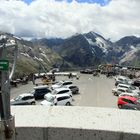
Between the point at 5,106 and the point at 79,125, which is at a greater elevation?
the point at 5,106

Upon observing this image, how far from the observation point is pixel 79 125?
4.41 meters

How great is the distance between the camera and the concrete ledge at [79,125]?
430 centimetres

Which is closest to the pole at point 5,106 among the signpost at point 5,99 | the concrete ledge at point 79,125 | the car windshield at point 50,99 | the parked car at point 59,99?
the signpost at point 5,99

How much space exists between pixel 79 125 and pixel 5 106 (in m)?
1.06

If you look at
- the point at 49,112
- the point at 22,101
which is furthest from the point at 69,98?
the point at 49,112

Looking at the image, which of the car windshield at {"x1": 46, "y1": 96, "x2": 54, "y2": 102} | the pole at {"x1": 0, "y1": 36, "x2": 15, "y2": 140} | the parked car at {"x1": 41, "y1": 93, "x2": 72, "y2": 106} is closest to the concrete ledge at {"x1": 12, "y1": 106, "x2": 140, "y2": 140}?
the pole at {"x1": 0, "y1": 36, "x2": 15, "y2": 140}

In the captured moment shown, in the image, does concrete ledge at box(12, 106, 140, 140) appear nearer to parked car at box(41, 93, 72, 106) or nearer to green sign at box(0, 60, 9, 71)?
green sign at box(0, 60, 9, 71)

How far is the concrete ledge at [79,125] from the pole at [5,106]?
2.24 feet

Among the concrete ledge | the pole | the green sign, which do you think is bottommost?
the concrete ledge

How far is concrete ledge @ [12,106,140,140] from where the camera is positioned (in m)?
4.30

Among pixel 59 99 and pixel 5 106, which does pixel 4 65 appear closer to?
pixel 5 106

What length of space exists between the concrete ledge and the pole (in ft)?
2.24

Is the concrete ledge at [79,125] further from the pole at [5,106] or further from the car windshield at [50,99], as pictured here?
the car windshield at [50,99]

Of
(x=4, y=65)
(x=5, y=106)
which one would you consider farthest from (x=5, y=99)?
(x=4, y=65)
